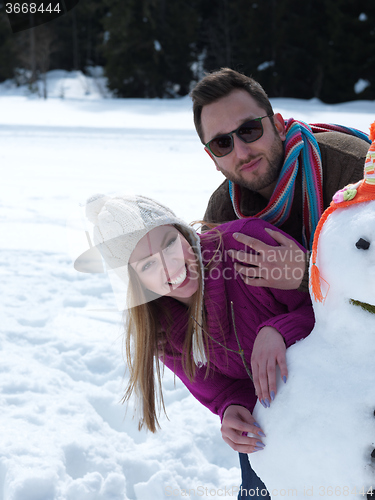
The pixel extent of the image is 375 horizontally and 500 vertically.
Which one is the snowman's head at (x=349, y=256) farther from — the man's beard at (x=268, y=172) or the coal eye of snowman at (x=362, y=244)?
the man's beard at (x=268, y=172)

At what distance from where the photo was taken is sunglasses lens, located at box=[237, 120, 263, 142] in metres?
1.77

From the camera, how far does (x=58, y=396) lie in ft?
7.41

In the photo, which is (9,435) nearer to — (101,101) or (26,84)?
(101,101)

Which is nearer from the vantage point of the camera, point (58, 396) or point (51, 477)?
point (51, 477)

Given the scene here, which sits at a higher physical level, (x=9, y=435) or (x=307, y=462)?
(x=307, y=462)

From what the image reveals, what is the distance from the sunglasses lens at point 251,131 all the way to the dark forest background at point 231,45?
15361 millimetres

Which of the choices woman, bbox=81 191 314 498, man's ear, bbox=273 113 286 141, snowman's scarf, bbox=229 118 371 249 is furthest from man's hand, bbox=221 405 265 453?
man's ear, bbox=273 113 286 141

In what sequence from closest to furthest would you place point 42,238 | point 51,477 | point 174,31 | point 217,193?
point 51,477, point 217,193, point 42,238, point 174,31

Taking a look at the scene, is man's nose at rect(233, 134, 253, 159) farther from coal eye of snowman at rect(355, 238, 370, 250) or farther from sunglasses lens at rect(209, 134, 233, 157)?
coal eye of snowman at rect(355, 238, 370, 250)

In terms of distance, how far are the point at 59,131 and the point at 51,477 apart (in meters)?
9.70

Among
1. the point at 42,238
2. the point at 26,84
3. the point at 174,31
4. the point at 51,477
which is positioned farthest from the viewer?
the point at 26,84

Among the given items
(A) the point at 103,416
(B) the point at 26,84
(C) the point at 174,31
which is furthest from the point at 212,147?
(B) the point at 26,84

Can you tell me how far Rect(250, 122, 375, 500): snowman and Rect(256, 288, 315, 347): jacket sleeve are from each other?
0.08 metres

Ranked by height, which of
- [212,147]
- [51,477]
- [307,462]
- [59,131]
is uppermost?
[212,147]
